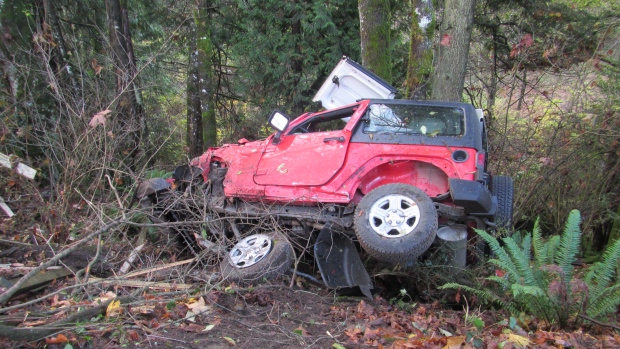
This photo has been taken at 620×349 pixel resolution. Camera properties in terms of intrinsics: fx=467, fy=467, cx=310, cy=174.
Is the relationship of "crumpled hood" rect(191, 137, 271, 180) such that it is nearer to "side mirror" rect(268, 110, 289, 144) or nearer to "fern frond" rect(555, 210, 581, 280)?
"side mirror" rect(268, 110, 289, 144)

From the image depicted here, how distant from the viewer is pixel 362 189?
5359mm

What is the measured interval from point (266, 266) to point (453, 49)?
462 cm

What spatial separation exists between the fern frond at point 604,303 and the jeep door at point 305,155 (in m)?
2.70

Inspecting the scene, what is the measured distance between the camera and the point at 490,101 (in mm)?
9258

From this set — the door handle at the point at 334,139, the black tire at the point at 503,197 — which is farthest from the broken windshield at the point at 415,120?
the black tire at the point at 503,197

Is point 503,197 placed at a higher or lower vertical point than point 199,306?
higher

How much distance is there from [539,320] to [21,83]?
364 inches

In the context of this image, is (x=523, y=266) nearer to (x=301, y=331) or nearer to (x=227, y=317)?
(x=301, y=331)

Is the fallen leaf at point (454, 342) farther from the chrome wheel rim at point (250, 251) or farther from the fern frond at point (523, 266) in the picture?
the chrome wheel rim at point (250, 251)

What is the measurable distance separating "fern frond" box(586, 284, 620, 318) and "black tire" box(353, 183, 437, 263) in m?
1.39

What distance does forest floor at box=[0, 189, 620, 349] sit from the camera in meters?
3.22

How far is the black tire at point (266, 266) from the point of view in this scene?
4.76 metres

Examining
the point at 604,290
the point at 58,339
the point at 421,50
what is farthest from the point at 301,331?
the point at 421,50

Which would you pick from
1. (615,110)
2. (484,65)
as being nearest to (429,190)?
(615,110)
